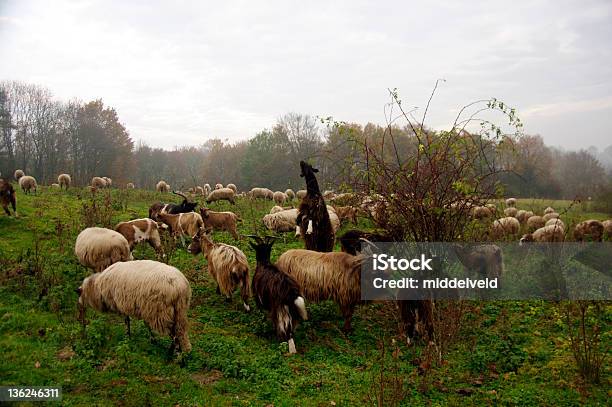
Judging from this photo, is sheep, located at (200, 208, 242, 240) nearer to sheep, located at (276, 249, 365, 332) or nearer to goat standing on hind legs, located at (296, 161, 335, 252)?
goat standing on hind legs, located at (296, 161, 335, 252)

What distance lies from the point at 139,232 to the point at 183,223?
83.8 inches

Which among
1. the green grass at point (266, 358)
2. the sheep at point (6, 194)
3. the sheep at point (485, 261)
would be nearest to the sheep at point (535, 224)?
the sheep at point (485, 261)

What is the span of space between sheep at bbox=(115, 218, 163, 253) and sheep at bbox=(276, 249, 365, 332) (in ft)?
13.4

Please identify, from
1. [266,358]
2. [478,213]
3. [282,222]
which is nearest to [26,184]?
[282,222]

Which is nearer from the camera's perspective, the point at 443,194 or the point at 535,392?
the point at 535,392

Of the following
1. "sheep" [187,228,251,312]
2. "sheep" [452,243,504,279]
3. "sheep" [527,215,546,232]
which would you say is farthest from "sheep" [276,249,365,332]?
"sheep" [527,215,546,232]

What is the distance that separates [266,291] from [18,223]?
29.9ft

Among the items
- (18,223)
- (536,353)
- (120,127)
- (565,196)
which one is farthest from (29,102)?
(565,196)

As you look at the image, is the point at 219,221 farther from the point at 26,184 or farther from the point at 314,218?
the point at 26,184

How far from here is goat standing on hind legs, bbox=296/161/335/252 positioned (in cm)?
855

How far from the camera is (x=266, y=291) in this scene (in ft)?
22.1

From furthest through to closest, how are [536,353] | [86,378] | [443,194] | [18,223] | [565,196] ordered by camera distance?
1. [565,196]
2. [18,223]
3. [536,353]
4. [443,194]
5. [86,378]

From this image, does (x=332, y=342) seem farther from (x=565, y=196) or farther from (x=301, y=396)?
(x=565, y=196)

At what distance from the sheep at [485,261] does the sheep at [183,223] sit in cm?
735
